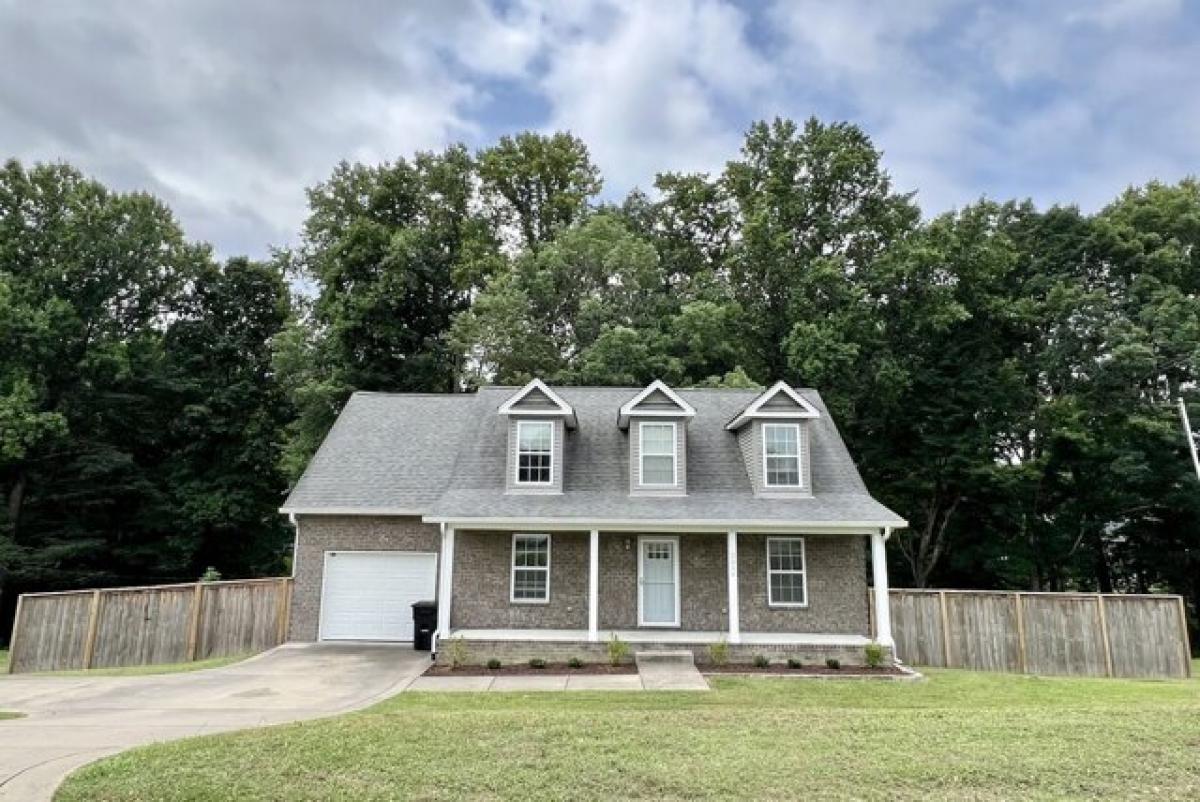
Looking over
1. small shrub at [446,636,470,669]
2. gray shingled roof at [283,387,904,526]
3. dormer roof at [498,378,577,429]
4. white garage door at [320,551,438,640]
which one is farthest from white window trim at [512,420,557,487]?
small shrub at [446,636,470,669]

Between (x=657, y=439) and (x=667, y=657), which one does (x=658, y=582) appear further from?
(x=657, y=439)

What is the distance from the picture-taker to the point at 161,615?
15156 mm

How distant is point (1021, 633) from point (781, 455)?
6257mm

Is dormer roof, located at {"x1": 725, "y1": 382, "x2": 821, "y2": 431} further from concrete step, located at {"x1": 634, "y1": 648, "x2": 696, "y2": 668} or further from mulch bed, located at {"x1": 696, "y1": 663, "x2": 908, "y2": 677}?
concrete step, located at {"x1": 634, "y1": 648, "x2": 696, "y2": 668}

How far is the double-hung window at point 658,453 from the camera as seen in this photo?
A: 54.4 feet

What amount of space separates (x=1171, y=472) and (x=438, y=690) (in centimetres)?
2680

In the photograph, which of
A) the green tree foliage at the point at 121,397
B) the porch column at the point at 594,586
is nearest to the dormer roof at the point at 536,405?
the porch column at the point at 594,586

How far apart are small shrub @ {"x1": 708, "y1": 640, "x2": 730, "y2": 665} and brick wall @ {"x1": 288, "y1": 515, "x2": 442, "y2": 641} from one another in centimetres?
707

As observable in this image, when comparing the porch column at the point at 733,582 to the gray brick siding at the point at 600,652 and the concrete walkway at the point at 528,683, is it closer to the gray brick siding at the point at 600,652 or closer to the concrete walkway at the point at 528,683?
the gray brick siding at the point at 600,652

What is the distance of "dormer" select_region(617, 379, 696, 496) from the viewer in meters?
16.6

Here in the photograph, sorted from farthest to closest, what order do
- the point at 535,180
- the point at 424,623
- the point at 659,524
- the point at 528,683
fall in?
1. the point at 535,180
2. the point at 424,623
3. the point at 659,524
4. the point at 528,683

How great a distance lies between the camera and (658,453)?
659 inches

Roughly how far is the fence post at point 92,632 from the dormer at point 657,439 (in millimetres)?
11417

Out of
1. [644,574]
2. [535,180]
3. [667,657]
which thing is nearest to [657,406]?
[644,574]
